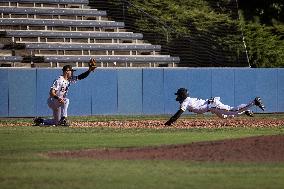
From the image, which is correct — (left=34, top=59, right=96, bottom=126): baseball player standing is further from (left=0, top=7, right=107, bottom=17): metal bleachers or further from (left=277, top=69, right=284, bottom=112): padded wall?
(left=277, top=69, right=284, bottom=112): padded wall

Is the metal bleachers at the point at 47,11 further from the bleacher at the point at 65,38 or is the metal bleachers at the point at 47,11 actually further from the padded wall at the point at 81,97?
the padded wall at the point at 81,97

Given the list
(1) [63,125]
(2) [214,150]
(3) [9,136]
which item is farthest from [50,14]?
(2) [214,150]

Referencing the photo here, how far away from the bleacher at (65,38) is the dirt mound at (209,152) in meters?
Answer: 15.5

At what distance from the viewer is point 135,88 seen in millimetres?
30484

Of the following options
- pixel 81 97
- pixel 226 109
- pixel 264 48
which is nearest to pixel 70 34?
pixel 81 97

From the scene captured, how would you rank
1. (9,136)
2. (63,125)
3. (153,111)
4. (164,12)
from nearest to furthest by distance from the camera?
1. (9,136)
2. (63,125)
3. (153,111)
4. (164,12)

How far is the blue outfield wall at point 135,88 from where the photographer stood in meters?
28.5

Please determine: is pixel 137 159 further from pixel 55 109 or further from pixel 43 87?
pixel 43 87

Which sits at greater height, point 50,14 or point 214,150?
point 50,14

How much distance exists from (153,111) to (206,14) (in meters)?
7.99

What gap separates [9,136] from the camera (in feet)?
61.2

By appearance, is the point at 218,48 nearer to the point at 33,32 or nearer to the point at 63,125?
the point at 33,32

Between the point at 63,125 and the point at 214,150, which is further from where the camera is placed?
the point at 63,125

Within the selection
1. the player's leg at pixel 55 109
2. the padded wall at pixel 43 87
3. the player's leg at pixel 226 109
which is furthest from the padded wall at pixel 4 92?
the player's leg at pixel 226 109
